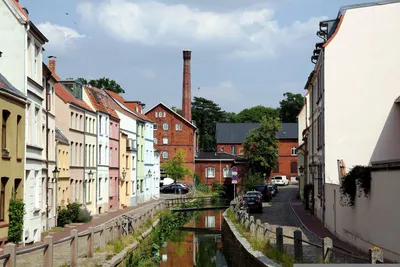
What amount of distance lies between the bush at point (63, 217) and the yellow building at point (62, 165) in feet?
2.39

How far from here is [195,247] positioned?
111 ft

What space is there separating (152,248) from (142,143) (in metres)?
36.2

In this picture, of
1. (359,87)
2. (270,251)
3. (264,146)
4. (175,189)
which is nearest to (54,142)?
(359,87)

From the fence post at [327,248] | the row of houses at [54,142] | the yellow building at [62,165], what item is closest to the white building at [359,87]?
the row of houses at [54,142]

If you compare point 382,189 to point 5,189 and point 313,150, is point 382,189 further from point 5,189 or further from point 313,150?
point 313,150

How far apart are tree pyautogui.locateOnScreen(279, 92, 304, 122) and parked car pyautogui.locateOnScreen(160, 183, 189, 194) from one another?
5988cm

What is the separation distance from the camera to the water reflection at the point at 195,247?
28188 millimetres

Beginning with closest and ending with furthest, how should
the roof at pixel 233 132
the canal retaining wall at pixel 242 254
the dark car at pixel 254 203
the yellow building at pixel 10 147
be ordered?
1. the canal retaining wall at pixel 242 254
2. the yellow building at pixel 10 147
3. the dark car at pixel 254 203
4. the roof at pixel 233 132

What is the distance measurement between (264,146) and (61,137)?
55417mm

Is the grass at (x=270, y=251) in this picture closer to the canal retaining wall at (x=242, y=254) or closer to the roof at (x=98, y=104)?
the canal retaining wall at (x=242, y=254)

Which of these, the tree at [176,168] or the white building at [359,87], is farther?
the tree at [176,168]

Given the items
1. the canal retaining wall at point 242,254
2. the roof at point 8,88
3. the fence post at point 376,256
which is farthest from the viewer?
the roof at point 8,88

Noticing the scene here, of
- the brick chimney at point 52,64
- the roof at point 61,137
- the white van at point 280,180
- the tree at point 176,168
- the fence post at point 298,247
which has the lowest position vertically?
the white van at point 280,180

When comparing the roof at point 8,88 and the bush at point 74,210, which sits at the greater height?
the roof at point 8,88
